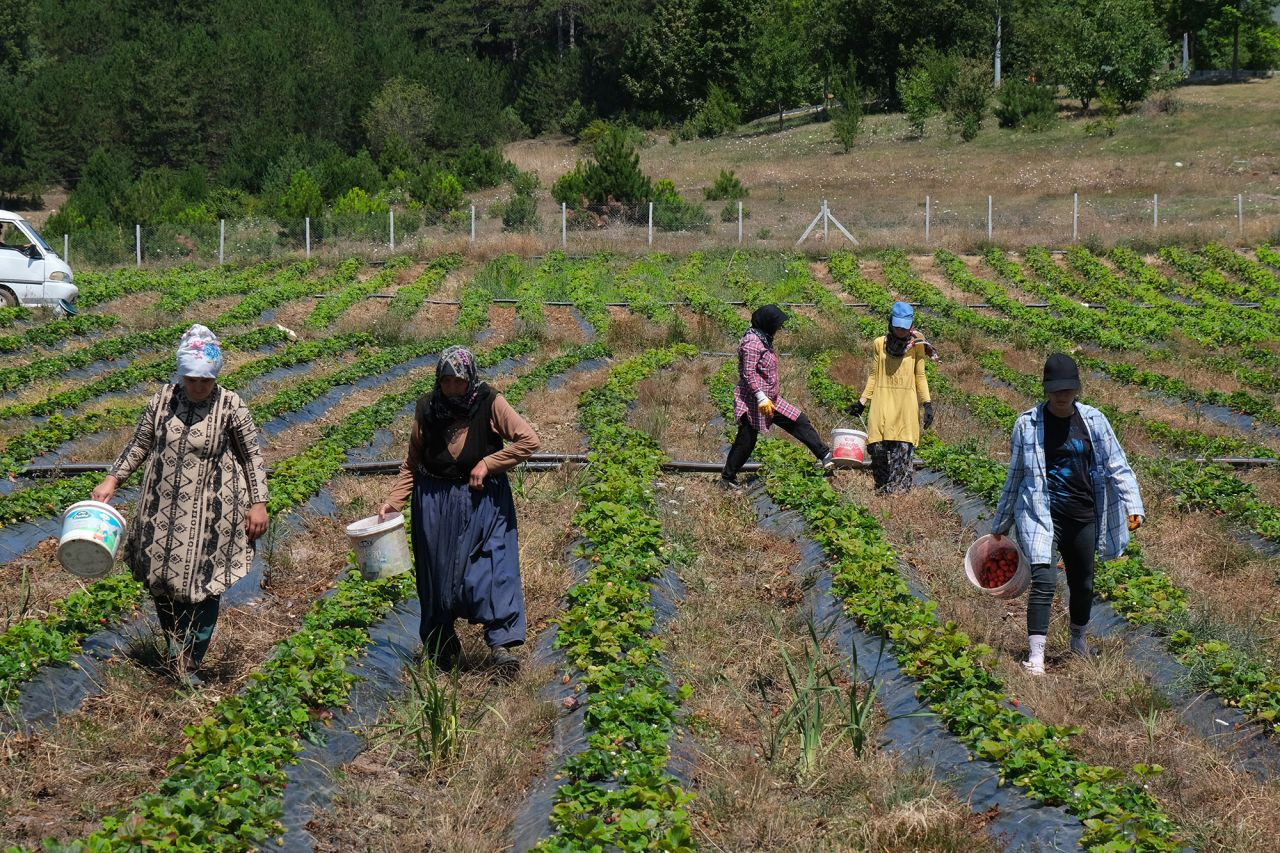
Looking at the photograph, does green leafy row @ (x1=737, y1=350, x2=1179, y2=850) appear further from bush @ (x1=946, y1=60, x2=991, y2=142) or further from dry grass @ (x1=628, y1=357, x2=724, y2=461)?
bush @ (x1=946, y1=60, x2=991, y2=142)

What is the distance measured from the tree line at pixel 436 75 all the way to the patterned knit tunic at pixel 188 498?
126 ft

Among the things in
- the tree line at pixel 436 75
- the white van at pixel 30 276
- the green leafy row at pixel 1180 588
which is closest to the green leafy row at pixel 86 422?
the green leafy row at pixel 1180 588

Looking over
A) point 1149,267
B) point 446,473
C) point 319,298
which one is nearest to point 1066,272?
point 1149,267

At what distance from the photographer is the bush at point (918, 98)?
55219mm

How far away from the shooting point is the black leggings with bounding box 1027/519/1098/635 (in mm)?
6832

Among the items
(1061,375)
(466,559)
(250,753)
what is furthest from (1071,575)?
(250,753)

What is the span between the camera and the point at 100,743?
566 cm

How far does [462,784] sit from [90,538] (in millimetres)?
2039

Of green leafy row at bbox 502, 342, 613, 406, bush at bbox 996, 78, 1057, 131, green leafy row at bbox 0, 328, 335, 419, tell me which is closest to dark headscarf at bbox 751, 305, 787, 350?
green leafy row at bbox 502, 342, 613, 406

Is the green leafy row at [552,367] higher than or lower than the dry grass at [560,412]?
higher

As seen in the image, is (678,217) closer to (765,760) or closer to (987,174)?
(987,174)

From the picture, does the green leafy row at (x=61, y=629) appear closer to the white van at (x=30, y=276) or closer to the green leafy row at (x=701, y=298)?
the green leafy row at (x=701, y=298)

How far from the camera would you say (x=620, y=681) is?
605cm

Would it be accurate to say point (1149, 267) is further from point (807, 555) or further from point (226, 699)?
point (226, 699)
